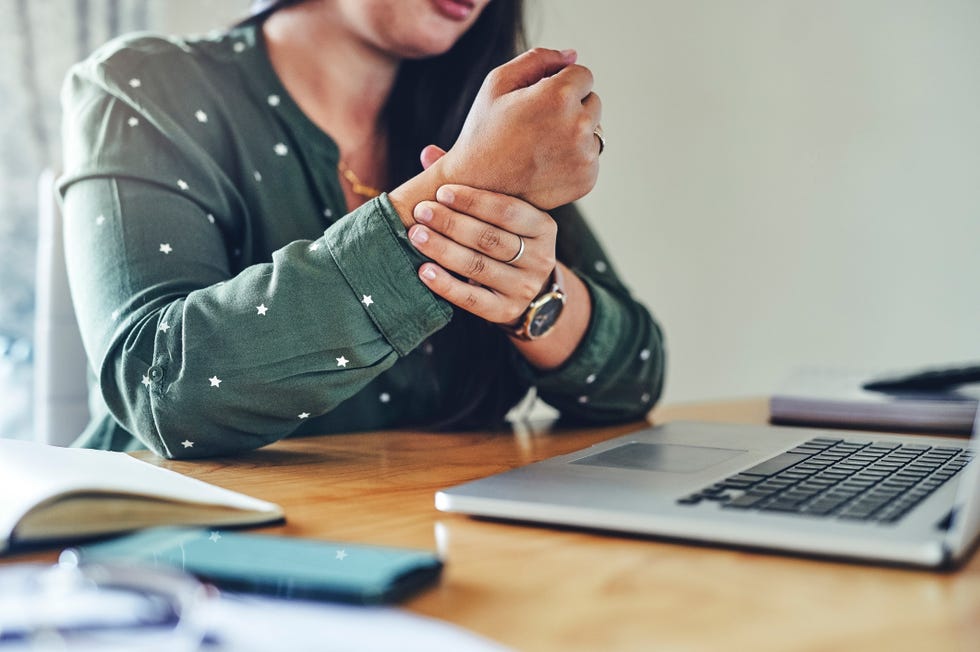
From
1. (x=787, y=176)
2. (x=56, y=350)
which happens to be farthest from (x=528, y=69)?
(x=787, y=176)

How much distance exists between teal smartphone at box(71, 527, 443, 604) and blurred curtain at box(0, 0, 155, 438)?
1.50 m

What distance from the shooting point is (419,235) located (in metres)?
0.63

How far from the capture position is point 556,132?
0.66 meters

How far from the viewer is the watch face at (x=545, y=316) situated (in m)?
0.82

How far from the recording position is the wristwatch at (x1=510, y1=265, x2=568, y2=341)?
809 millimetres

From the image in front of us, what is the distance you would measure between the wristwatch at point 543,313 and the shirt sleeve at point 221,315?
0.54 ft

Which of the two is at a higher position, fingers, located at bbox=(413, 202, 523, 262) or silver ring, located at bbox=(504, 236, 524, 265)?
fingers, located at bbox=(413, 202, 523, 262)

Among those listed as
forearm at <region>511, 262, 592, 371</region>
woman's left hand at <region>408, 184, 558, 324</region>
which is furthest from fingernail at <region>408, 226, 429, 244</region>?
forearm at <region>511, 262, 592, 371</region>

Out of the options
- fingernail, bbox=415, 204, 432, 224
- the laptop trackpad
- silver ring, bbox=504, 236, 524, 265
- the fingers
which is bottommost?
the laptop trackpad

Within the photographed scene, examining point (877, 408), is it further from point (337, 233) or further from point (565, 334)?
point (337, 233)

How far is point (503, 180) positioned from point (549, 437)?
0.93 feet

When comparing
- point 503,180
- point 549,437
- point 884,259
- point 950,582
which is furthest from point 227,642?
point 884,259

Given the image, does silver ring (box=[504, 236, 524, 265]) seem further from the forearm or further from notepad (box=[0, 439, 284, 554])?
notepad (box=[0, 439, 284, 554])

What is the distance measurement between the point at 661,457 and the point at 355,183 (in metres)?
0.52
